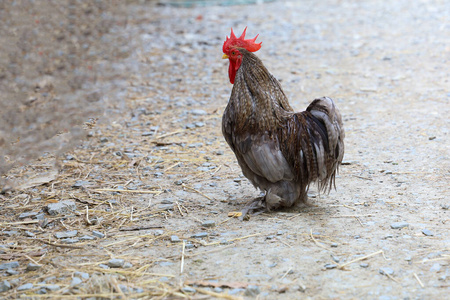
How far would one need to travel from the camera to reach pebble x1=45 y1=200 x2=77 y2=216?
4410mm

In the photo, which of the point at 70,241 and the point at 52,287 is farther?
the point at 70,241

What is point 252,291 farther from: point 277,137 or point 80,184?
point 80,184

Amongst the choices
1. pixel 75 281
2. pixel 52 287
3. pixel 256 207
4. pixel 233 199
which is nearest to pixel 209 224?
pixel 256 207

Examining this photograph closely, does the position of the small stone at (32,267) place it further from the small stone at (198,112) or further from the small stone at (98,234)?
the small stone at (198,112)

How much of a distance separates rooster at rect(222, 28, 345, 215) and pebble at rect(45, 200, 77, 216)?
1.43m

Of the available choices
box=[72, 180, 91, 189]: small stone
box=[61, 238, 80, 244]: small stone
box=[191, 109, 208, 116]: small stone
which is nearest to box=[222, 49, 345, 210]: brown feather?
box=[61, 238, 80, 244]: small stone

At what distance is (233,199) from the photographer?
477 centimetres

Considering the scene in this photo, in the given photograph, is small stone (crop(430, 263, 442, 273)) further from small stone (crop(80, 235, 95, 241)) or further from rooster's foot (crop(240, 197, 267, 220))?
small stone (crop(80, 235, 95, 241))

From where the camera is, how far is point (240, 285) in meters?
3.26

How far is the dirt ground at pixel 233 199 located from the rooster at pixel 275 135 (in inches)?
11.1

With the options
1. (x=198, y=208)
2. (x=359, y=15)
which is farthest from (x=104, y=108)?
(x=359, y=15)

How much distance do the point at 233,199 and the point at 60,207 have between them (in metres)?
1.46

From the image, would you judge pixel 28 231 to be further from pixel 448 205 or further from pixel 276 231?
pixel 448 205

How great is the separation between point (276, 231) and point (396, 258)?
88 cm
